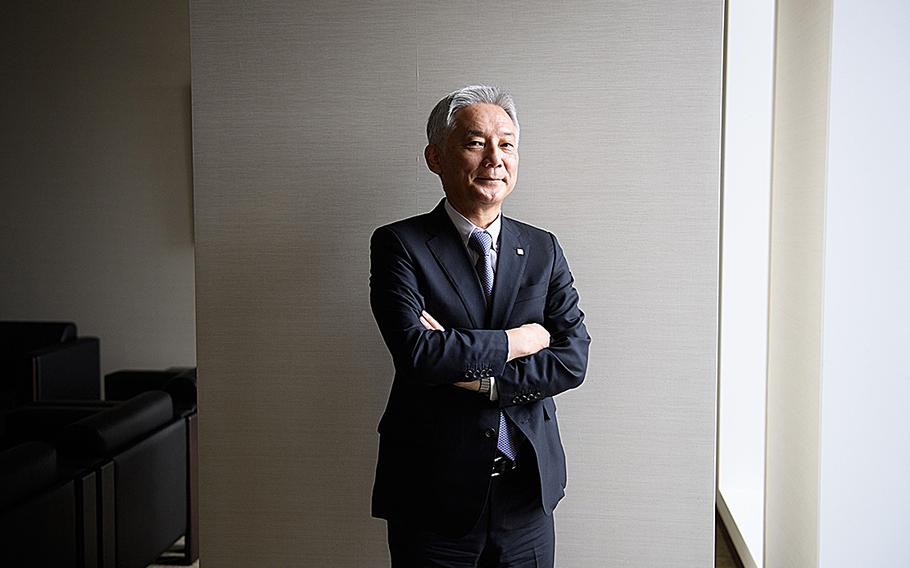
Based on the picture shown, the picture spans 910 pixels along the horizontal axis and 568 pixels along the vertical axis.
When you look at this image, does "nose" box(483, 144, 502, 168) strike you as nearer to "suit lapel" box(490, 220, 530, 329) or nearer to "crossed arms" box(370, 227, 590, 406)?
"suit lapel" box(490, 220, 530, 329)

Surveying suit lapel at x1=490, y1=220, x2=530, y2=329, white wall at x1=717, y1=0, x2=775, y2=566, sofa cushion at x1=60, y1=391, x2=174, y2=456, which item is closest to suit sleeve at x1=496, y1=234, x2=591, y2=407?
suit lapel at x1=490, y1=220, x2=530, y2=329

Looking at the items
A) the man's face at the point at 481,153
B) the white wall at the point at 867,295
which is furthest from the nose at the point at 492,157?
the white wall at the point at 867,295

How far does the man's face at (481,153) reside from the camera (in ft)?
Answer: 8.18

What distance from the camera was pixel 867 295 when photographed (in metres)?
2.72

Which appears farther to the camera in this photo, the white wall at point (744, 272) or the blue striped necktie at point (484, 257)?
the white wall at point (744, 272)

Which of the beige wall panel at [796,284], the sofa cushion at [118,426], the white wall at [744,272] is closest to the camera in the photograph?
the beige wall panel at [796,284]

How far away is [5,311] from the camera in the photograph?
22.3ft

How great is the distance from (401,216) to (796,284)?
1.26 m

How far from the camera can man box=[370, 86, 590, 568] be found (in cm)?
238

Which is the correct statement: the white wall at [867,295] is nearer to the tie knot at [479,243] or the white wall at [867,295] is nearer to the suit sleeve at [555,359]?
the suit sleeve at [555,359]

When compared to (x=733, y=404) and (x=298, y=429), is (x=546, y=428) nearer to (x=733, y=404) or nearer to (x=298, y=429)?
(x=298, y=429)

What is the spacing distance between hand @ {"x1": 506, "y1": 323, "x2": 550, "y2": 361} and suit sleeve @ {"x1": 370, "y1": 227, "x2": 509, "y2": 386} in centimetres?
4

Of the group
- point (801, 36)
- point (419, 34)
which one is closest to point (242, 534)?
point (419, 34)

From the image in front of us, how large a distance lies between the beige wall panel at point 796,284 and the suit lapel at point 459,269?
99 cm
